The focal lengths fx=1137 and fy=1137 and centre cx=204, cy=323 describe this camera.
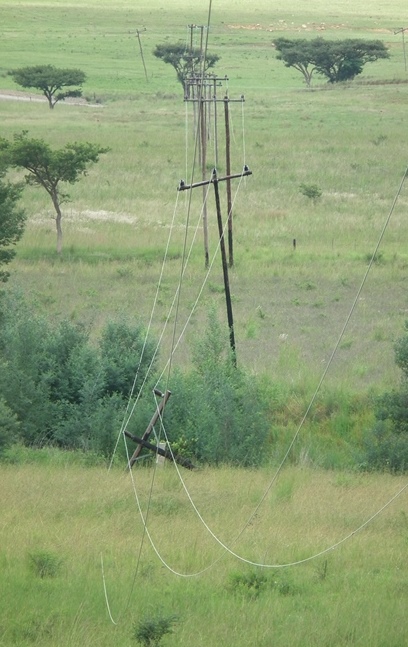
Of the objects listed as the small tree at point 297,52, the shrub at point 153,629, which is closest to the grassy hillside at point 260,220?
the small tree at point 297,52

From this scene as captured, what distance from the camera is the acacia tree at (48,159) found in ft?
116

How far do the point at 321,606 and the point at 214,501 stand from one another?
4717mm

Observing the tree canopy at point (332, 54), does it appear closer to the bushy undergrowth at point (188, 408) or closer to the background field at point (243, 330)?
the background field at point (243, 330)

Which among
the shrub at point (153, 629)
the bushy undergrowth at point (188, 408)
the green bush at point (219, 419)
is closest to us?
the shrub at point (153, 629)

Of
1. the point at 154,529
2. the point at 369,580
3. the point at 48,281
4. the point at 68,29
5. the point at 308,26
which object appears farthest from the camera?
the point at 68,29

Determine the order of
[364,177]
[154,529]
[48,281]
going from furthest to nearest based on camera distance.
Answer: [364,177], [48,281], [154,529]

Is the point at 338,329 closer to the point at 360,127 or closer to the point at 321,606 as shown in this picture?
the point at 321,606

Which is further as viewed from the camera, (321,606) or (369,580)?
(369,580)

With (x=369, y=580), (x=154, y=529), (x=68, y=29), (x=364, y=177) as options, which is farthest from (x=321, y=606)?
(x=68, y=29)

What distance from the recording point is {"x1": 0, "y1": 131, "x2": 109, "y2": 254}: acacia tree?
116 ft

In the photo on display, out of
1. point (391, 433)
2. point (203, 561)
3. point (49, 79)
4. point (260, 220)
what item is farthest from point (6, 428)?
point (49, 79)

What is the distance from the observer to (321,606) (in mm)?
9336

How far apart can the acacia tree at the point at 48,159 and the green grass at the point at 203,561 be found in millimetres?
21166

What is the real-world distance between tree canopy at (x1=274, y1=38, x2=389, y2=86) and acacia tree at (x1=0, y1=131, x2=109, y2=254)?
56.4 m
